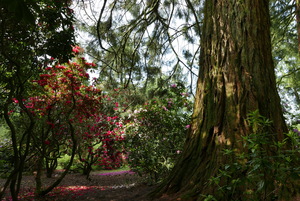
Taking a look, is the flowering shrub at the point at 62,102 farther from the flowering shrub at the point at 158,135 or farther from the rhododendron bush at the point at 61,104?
the flowering shrub at the point at 158,135

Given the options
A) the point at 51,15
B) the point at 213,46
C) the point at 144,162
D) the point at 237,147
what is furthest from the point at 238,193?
the point at 51,15

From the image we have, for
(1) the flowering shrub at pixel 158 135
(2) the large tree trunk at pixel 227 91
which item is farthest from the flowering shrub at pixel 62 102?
(2) the large tree trunk at pixel 227 91

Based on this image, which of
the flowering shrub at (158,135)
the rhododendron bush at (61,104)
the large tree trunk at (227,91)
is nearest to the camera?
the large tree trunk at (227,91)

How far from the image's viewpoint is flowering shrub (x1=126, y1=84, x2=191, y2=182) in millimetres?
4105

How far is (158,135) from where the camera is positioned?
456 cm

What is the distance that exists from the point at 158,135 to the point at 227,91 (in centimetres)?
249

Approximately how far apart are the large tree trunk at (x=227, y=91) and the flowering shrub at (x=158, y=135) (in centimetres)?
155

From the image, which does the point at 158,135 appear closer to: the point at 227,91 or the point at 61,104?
the point at 61,104

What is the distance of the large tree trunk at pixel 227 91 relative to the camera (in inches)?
82.7

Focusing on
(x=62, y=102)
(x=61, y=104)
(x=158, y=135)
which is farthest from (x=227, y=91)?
(x=61, y=104)

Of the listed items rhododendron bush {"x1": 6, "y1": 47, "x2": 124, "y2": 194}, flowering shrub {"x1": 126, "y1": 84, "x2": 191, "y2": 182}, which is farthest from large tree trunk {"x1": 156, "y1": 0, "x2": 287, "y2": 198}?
rhododendron bush {"x1": 6, "y1": 47, "x2": 124, "y2": 194}

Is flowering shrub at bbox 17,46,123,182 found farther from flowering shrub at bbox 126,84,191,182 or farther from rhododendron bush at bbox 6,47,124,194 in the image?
flowering shrub at bbox 126,84,191,182

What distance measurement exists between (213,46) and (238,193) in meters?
1.50

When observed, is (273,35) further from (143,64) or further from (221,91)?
(221,91)
